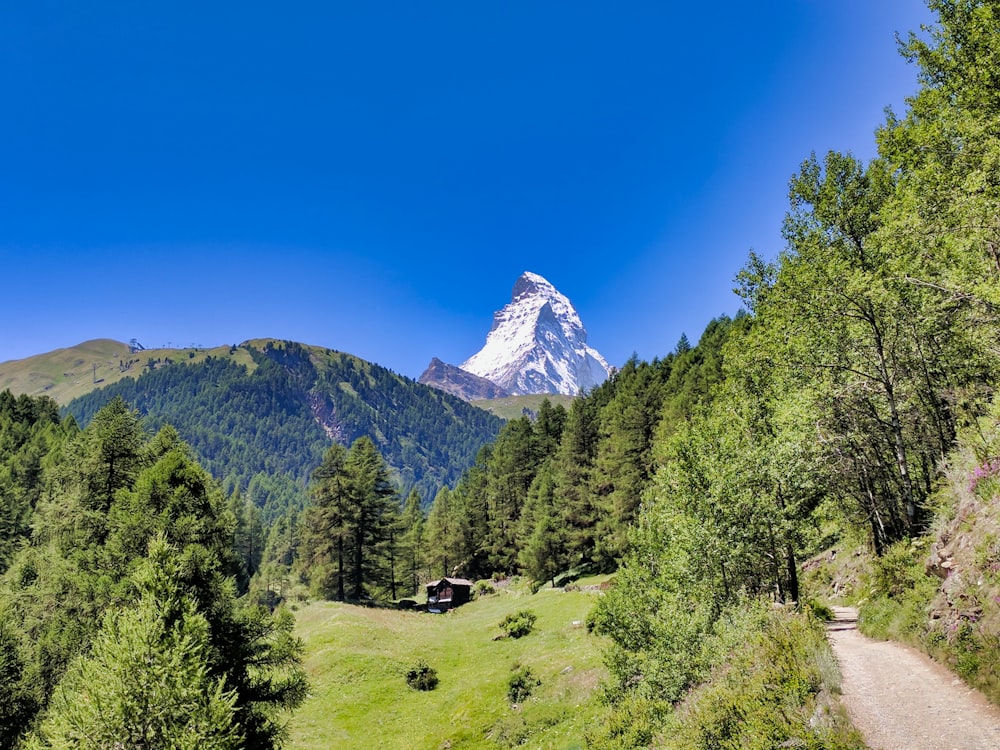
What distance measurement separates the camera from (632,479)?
5066 cm

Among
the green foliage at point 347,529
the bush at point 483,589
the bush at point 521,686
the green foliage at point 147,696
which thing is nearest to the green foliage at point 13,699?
the green foliage at point 147,696

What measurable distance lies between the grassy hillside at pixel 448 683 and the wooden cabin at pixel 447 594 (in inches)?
704

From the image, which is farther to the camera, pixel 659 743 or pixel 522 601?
pixel 522 601

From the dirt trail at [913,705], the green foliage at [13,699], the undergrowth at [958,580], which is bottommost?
the green foliage at [13,699]

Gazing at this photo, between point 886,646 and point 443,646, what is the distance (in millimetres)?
33625

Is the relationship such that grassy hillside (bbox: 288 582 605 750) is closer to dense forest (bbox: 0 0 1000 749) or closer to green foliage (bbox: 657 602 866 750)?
dense forest (bbox: 0 0 1000 749)

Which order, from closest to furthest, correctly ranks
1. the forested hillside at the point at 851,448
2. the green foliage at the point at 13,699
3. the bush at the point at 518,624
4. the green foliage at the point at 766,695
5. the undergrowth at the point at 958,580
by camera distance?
the green foliage at the point at 766,695, the undergrowth at the point at 958,580, the forested hillside at the point at 851,448, the green foliage at the point at 13,699, the bush at the point at 518,624

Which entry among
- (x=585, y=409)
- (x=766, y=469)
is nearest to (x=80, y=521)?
(x=766, y=469)

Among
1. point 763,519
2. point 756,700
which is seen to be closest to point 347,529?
point 763,519

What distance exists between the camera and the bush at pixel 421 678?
104 feet

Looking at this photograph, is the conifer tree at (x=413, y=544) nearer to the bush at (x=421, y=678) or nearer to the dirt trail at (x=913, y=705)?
the bush at (x=421, y=678)

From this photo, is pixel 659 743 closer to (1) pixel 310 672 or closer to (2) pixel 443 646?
(1) pixel 310 672

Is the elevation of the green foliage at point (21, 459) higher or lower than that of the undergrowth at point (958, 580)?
higher

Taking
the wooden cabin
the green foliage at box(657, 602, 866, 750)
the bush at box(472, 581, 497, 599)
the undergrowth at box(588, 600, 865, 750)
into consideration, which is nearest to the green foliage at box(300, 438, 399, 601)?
the wooden cabin
